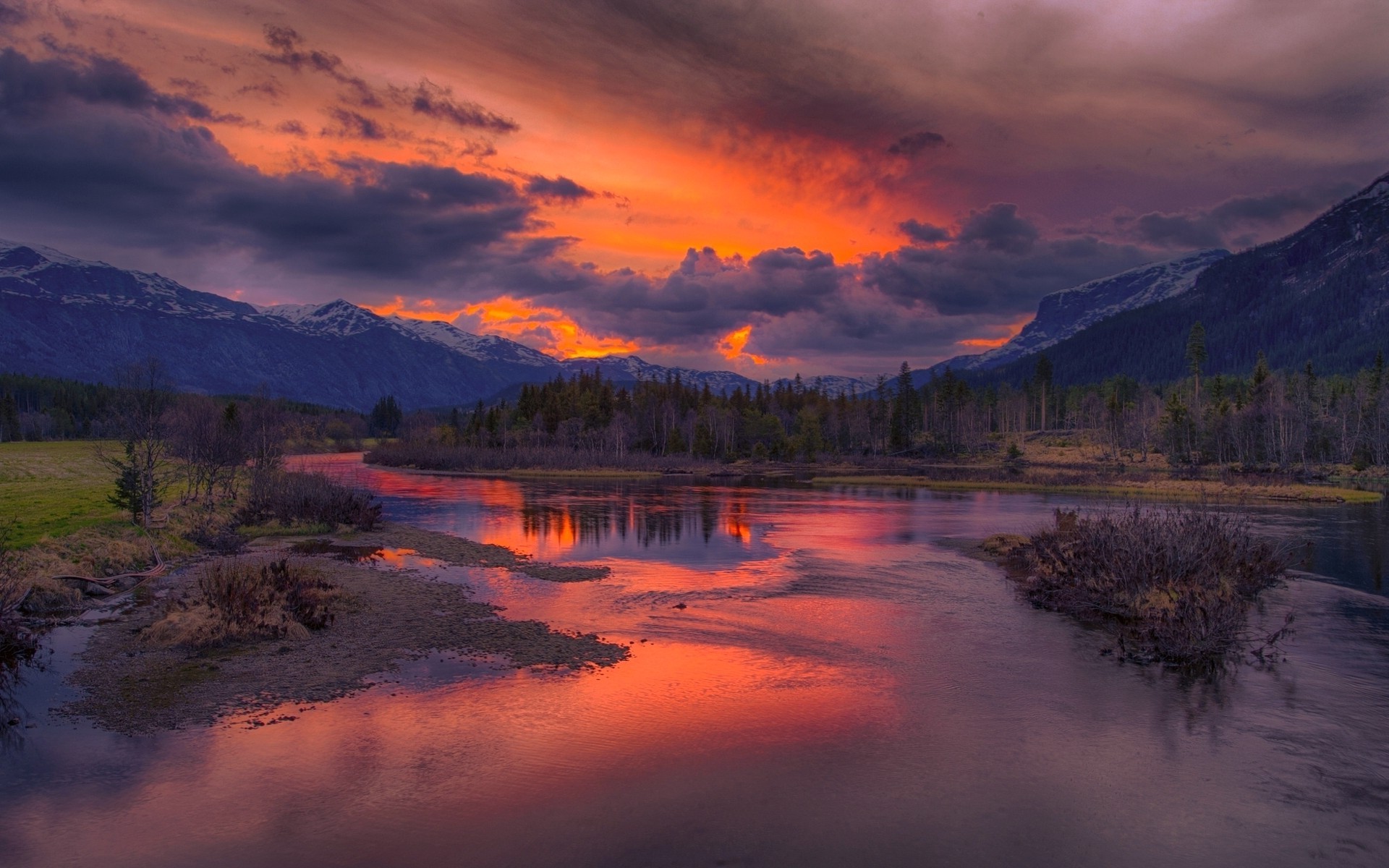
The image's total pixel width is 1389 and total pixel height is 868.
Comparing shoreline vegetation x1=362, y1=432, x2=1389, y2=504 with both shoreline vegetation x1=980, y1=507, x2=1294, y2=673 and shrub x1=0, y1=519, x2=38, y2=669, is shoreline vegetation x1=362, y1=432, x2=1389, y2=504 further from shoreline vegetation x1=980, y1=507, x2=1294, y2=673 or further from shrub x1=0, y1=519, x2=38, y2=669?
shrub x1=0, y1=519, x2=38, y2=669

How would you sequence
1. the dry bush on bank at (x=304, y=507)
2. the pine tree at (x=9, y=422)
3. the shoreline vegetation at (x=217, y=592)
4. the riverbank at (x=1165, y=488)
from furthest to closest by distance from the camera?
the pine tree at (x=9, y=422)
the riverbank at (x=1165, y=488)
the dry bush on bank at (x=304, y=507)
the shoreline vegetation at (x=217, y=592)

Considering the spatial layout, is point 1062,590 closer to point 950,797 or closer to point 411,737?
point 950,797

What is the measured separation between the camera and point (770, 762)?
14070mm

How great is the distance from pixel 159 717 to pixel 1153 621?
26160 mm

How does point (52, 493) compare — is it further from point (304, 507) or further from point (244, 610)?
point (244, 610)

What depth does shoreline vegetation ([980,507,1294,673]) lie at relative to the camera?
2144 cm

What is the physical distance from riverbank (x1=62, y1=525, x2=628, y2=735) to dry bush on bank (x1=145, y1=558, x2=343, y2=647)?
252 mm

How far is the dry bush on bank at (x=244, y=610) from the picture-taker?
66.3 feet

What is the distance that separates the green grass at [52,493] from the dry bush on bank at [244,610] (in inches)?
456

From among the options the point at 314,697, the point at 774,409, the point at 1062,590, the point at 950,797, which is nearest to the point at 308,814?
the point at 314,697

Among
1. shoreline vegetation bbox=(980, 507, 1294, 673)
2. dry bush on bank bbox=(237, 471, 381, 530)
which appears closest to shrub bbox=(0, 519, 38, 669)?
dry bush on bank bbox=(237, 471, 381, 530)

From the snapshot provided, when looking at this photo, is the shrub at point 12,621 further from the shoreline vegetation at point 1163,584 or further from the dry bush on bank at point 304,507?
the shoreline vegetation at point 1163,584

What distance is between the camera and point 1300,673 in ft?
65.8

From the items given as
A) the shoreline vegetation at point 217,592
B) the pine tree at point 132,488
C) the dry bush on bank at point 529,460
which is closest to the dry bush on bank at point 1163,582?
the shoreline vegetation at point 217,592
